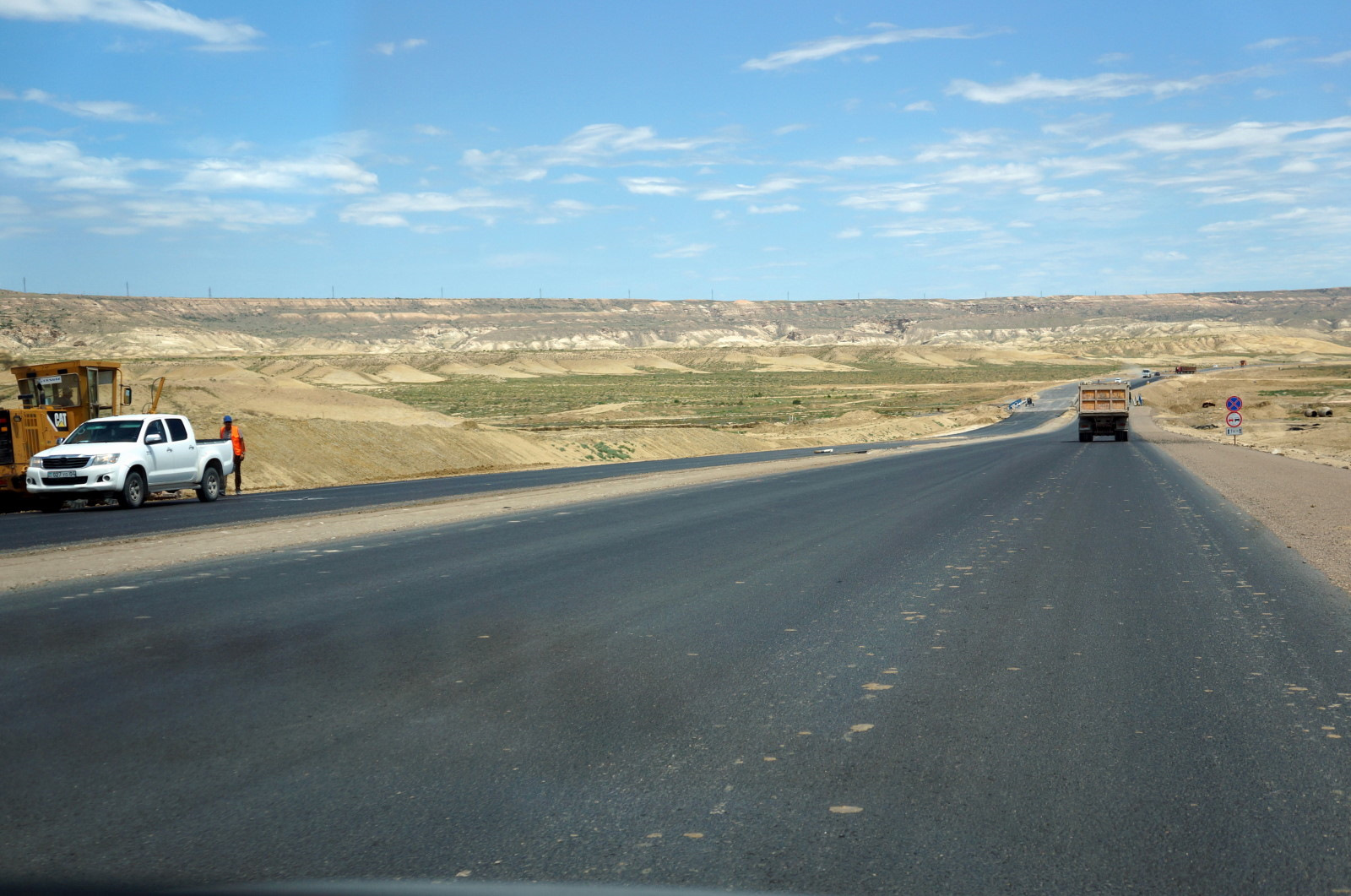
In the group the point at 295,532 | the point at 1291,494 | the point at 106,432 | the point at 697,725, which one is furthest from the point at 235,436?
the point at 697,725

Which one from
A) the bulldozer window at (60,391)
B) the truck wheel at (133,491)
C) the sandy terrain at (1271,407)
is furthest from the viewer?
the sandy terrain at (1271,407)

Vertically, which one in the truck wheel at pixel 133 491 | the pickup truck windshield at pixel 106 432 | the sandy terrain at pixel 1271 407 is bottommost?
the sandy terrain at pixel 1271 407

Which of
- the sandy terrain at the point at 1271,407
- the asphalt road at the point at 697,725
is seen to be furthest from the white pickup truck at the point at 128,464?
the sandy terrain at the point at 1271,407

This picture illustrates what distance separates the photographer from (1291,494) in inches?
862

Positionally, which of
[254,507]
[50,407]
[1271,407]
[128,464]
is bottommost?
[1271,407]

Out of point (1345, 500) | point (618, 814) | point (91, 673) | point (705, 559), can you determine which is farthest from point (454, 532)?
point (1345, 500)

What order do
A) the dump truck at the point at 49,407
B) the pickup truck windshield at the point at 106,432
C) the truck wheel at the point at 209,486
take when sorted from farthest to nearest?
1. the truck wheel at the point at 209,486
2. the dump truck at the point at 49,407
3. the pickup truck windshield at the point at 106,432

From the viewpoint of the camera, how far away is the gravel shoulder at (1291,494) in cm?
1382

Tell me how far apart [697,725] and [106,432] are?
2042cm

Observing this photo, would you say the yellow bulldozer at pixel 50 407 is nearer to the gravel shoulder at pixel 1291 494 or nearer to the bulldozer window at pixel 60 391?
the bulldozer window at pixel 60 391

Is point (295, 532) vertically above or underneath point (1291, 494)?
above

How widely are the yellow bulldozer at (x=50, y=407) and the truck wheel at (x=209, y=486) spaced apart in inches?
80.0

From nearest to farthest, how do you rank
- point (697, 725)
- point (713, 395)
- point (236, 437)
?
point (697, 725), point (236, 437), point (713, 395)

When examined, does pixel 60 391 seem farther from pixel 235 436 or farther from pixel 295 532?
pixel 295 532
